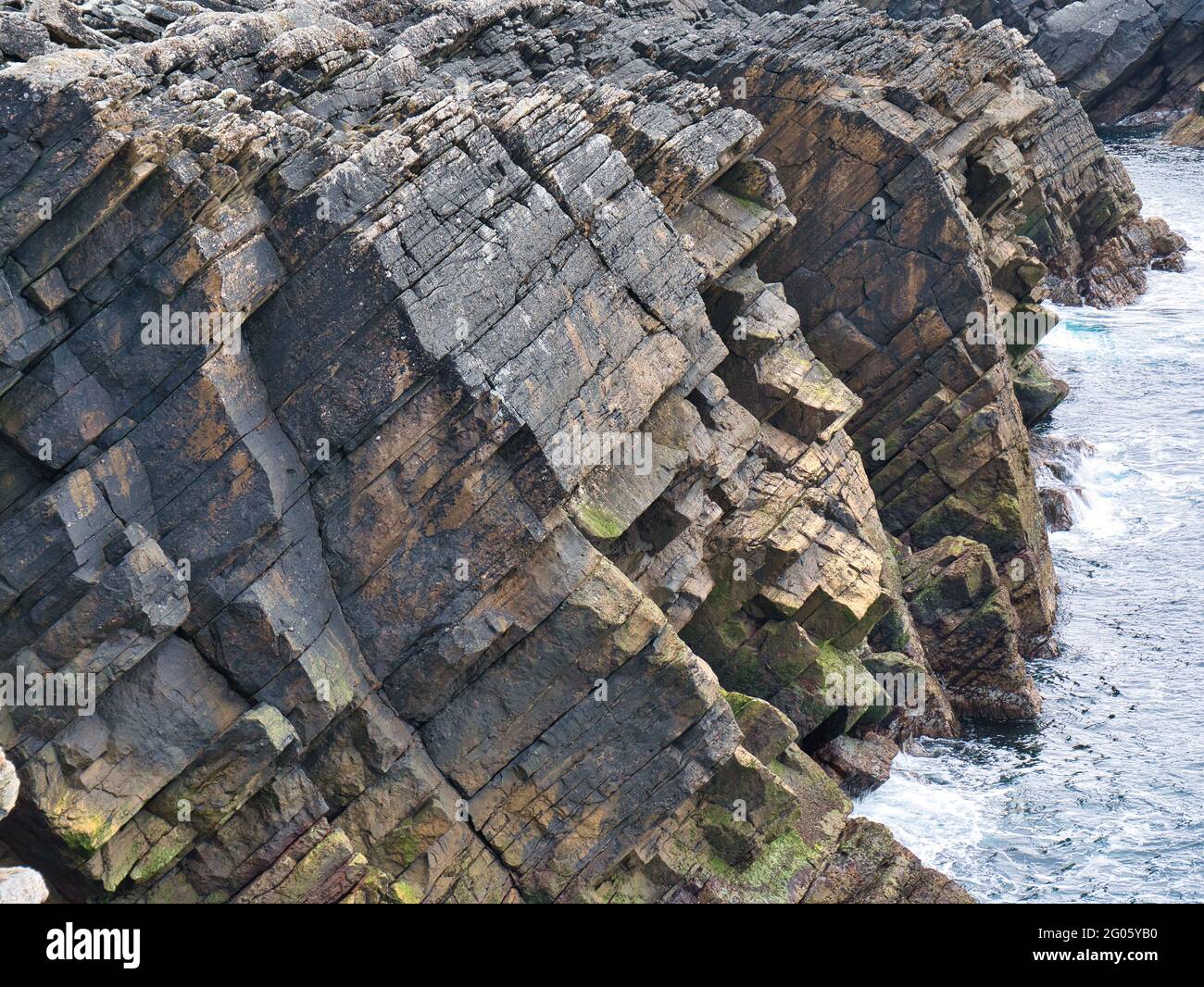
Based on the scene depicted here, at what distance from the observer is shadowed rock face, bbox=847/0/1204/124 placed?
134 meters

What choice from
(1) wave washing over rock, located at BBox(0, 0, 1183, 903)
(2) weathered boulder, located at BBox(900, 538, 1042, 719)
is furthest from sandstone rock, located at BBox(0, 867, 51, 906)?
(2) weathered boulder, located at BBox(900, 538, 1042, 719)

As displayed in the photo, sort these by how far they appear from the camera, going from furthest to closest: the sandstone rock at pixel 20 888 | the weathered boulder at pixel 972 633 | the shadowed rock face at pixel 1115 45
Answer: the shadowed rock face at pixel 1115 45
the weathered boulder at pixel 972 633
the sandstone rock at pixel 20 888

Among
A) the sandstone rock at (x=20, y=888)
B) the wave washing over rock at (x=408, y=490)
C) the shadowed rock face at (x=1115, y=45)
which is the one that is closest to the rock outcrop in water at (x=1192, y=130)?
the shadowed rock face at (x=1115, y=45)

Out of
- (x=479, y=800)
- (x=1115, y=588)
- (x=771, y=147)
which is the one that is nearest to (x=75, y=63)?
(x=479, y=800)

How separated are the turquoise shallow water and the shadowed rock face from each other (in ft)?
195

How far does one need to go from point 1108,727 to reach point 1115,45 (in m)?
97.7

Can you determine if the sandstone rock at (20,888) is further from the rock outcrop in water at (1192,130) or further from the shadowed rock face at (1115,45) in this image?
the rock outcrop in water at (1192,130)

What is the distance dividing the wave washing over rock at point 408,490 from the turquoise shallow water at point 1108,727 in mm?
3713

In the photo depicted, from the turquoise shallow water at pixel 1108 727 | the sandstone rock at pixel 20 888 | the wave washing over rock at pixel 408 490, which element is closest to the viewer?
the sandstone rock at pixel 20 888

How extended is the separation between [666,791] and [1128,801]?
19793 millimetres

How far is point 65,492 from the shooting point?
3394 cm

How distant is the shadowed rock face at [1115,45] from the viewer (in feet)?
441

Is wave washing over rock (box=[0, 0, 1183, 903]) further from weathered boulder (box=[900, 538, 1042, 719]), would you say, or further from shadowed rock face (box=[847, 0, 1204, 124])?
shadowed rock face (box=[847, 0, 1204, 124])
